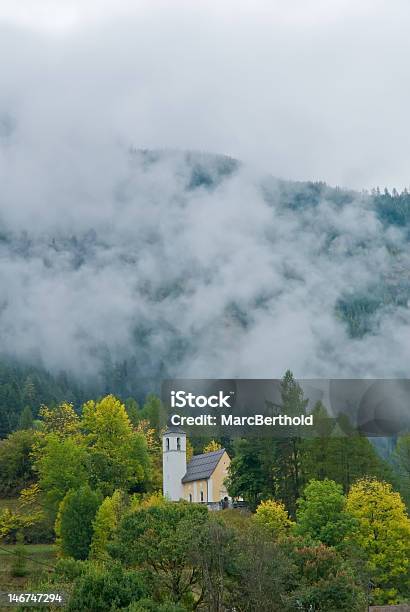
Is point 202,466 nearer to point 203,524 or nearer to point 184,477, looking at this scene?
point 184,477

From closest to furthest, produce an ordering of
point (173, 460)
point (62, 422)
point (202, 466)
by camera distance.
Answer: point (173, 460) → point (202, 466) → point (62, 422)

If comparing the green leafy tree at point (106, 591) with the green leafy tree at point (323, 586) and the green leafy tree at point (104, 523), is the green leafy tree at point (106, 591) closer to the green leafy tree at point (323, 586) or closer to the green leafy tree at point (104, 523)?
the green leafy tree at point (323, 586)

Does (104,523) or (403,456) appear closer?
(104,523)

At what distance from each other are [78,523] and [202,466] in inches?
972

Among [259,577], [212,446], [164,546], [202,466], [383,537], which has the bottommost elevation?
[259,577]

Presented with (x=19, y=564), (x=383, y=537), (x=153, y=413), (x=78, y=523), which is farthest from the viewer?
(x=153, y=413)

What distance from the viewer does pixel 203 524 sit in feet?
161

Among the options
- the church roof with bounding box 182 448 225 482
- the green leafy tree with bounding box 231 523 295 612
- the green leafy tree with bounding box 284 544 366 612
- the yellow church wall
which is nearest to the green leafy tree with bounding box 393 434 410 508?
the church roof with bounding box 182 448 225 482

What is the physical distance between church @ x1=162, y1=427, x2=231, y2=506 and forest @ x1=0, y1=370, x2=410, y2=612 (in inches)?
70.5

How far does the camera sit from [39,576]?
6016cm

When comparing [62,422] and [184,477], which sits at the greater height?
[62,422]

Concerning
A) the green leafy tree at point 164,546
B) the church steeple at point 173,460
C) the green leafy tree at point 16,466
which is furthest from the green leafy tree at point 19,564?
the green leafy tree at point 16,466

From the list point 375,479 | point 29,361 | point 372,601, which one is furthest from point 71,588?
point 29,361

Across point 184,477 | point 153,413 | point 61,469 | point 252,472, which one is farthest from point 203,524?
point 153,413
